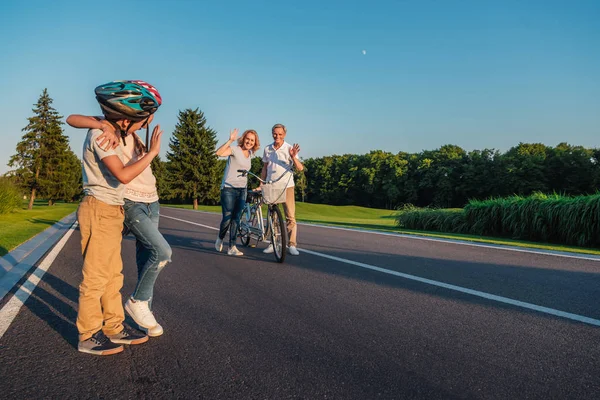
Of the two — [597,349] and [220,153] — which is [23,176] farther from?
[597,349]

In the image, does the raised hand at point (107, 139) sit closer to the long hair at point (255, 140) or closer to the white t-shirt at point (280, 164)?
the white t-shirt at point (280, 164)

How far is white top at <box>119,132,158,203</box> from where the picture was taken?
313 centimetres

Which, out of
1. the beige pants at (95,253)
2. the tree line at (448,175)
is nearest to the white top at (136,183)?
the beige pants at (95,253)

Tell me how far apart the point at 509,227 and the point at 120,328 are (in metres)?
13.1

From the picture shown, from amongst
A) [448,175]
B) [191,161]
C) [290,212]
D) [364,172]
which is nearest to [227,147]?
[290,212]

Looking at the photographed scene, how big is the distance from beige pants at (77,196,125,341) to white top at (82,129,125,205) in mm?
53

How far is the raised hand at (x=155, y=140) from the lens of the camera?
2.95m

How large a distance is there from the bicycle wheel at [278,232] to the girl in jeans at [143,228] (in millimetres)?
3366

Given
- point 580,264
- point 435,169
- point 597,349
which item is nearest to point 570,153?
point 435,169

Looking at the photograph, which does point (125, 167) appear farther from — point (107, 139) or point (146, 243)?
Result: point (146, 243)

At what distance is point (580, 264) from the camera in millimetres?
6691

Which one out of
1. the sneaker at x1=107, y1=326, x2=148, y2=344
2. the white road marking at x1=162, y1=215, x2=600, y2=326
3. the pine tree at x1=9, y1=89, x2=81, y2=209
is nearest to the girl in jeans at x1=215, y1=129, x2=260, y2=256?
the white road marking at x1=162, y1=215, x2=600, y2=326

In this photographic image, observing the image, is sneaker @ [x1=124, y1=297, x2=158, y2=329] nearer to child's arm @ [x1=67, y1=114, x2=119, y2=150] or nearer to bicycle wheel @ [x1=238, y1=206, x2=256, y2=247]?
child's arm @ [x1=67, y1=114, x2=119, y2=150]

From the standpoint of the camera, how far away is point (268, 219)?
7594 millimetres
